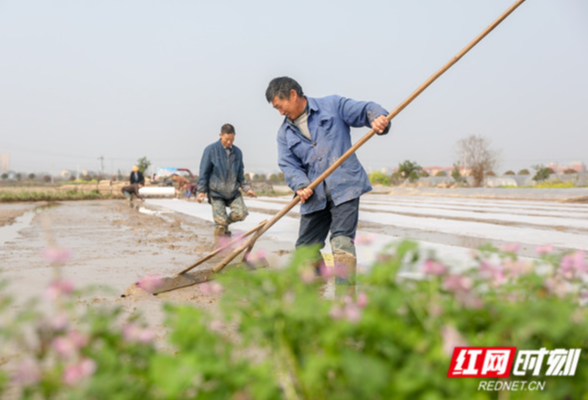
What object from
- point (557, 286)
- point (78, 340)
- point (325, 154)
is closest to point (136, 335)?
point (78, 340)

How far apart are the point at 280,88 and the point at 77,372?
3.13 m

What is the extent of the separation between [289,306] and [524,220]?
992cm

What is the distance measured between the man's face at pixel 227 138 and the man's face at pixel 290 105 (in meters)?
3.03

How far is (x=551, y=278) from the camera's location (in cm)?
161

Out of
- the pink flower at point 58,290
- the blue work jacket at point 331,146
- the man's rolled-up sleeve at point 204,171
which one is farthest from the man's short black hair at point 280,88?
the man's rolled-up sleeve at point 204,171

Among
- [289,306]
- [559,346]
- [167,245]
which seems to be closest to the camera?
[289,306]

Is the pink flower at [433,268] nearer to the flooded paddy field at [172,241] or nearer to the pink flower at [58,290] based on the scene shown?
the pink flower at [58,290]

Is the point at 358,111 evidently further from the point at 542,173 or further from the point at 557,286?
the point at 542,173

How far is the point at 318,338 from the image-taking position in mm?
1402

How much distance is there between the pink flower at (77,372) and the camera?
45.1 inches

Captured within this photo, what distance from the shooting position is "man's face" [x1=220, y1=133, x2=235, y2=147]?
7.08 m

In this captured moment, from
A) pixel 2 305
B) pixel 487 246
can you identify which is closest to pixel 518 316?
pixel 487 246

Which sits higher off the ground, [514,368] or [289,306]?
[289,306]

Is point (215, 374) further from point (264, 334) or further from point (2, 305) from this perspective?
point (2, 305)
